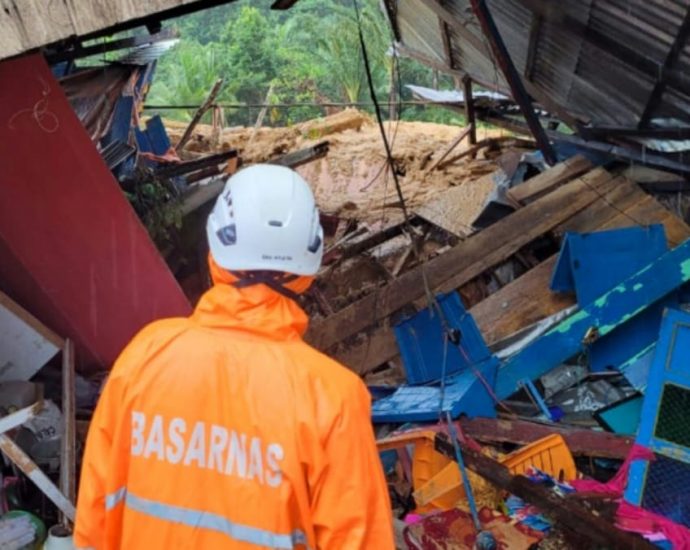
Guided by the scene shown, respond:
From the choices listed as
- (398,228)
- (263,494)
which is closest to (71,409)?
(263,494)

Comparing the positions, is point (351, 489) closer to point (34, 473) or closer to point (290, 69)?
point (34, 473)

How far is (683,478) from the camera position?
3.75m

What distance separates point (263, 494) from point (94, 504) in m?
0.44

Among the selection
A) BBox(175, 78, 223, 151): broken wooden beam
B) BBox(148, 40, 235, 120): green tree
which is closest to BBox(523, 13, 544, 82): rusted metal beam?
BBox(175, 78, 223, 151): broken wooden beam

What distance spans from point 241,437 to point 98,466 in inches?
14.6

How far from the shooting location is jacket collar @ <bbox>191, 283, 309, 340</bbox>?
1.68m

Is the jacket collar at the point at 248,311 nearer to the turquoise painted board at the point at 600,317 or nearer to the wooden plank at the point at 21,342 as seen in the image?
the wooden plank at the point at 21,342

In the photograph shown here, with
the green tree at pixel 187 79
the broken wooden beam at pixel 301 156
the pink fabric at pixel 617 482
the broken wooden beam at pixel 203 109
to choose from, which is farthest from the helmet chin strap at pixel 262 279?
the green tree at pixel 187 79

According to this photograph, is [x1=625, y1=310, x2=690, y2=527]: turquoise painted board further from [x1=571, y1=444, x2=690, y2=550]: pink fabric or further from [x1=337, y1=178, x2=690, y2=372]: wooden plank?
[x1=337, y1=178, x2=690, y2=372]: wooden plank

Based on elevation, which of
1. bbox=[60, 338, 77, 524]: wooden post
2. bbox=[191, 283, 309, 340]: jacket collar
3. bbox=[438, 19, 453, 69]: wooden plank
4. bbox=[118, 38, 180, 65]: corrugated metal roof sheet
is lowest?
bbox=[60, 338, 77, 524]: wooden post

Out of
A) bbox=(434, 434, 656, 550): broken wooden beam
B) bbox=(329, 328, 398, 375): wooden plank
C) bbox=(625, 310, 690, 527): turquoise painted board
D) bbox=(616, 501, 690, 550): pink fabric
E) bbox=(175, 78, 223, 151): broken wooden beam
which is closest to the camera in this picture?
bbox=(434, 434, 656, 550): broken wooden beam

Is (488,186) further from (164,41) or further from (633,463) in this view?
(633,463)

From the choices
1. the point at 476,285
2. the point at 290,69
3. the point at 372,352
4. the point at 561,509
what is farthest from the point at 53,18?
the point at 290,69

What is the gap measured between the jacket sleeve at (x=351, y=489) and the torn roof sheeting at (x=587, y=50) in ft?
10.6
